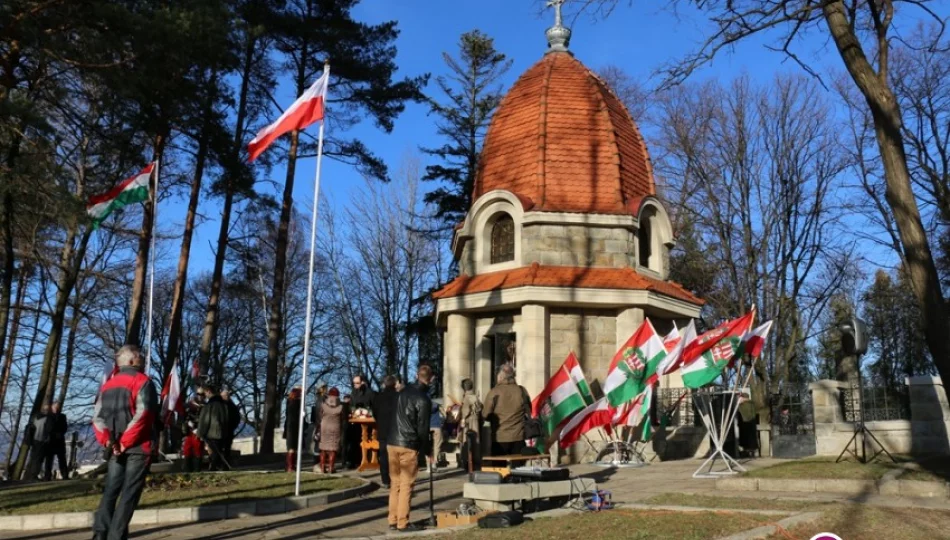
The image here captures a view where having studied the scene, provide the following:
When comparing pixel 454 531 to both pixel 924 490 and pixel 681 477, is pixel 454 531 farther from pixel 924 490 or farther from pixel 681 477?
pixel 681 477

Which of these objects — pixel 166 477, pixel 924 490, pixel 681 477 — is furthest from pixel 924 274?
pixel 166 477

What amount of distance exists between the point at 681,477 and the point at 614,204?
7.75 meters

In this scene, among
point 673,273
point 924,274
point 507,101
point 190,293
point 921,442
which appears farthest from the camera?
point 190,293

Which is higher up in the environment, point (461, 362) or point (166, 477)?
point (461, 362)

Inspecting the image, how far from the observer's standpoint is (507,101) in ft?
70.4

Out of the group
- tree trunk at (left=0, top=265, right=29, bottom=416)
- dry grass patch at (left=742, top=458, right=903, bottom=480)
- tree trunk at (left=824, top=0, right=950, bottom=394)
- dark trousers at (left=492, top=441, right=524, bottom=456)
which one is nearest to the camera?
tree trunk at (left=824, top=0, right=950, bottom=394)

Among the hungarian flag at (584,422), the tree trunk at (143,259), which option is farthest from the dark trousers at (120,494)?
the tree trunk at (143,259)

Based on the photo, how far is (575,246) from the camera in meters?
18.0

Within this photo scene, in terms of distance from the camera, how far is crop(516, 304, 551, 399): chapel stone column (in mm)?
16297

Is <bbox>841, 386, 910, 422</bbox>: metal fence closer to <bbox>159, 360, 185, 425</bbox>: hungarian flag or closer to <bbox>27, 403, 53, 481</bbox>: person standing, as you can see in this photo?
<bbox>159, 360, 185, 425</bbox>: hungarian flag

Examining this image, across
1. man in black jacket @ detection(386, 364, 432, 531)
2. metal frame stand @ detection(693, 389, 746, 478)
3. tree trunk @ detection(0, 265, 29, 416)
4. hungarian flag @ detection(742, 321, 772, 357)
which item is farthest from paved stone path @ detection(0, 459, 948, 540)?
tree trunk @ detection(0, 265, 29, 416)

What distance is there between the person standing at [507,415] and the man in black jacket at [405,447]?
8.84 ft

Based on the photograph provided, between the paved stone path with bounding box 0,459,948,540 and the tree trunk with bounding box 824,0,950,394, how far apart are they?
6.06ft

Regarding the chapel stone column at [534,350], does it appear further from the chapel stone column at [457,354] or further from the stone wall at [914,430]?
the stone wall at [914,430]
